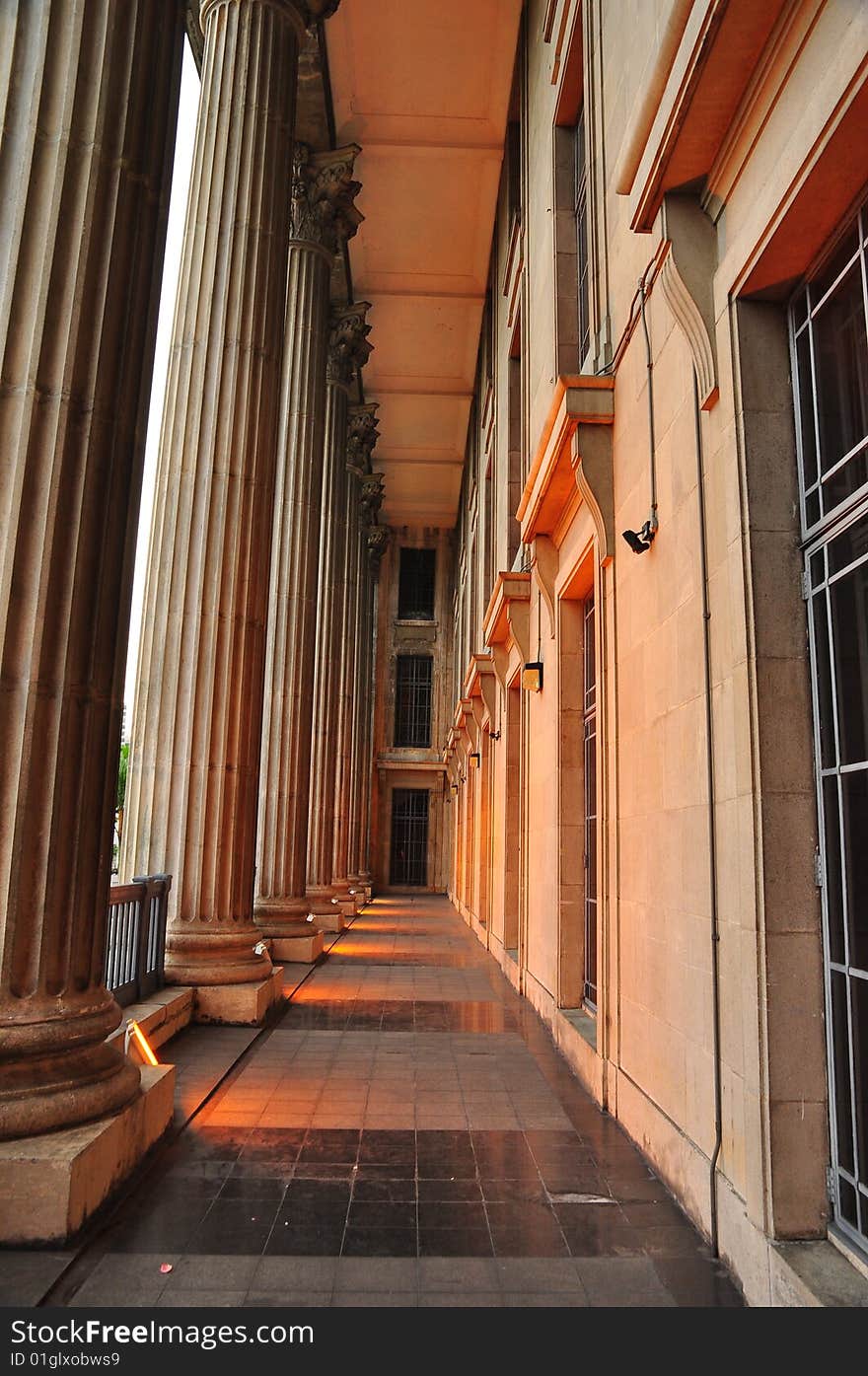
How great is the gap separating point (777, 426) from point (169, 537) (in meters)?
5.70

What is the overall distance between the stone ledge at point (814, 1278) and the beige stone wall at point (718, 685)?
0.07m

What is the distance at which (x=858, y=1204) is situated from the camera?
2.87 metres

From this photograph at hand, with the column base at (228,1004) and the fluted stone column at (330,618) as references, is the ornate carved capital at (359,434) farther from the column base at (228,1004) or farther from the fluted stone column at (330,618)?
the column base at (228,1004)

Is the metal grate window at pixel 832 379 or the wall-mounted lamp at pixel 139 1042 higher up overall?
the metal grate window at pixel 832 379

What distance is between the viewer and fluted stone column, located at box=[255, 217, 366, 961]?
433 inches

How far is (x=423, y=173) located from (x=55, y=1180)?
17323 millimetres

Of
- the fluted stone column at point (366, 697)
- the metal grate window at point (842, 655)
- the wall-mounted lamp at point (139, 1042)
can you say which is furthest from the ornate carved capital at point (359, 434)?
the metal grate window at point (842, 655)

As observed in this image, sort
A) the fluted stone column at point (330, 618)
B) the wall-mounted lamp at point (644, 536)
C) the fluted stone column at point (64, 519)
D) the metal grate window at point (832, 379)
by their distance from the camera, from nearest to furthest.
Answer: the metal grate window at point (832, 379)
the fluted stone column at point (64, 519)
the wall-mounted lamp at point (644, 536)
the fluted stone column at point (330, 618)

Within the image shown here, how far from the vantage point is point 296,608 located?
11.8 meters

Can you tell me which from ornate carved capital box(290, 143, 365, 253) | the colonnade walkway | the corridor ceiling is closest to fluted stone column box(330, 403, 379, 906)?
the corridor ceiling

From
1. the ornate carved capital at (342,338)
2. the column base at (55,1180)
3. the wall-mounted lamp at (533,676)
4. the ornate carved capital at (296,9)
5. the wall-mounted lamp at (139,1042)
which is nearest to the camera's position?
the column base at (55,1180)

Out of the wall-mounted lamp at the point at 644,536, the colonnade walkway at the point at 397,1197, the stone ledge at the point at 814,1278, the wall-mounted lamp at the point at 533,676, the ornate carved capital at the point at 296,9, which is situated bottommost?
the colonnade walkway at the point at 397,1197

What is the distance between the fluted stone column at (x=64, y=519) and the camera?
145 inches

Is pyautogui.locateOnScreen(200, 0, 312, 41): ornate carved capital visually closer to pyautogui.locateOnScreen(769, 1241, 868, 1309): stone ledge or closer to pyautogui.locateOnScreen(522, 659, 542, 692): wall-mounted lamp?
pyautogui.locateOnScreen(522, 659, 542, 692): wall-mounted lamp
